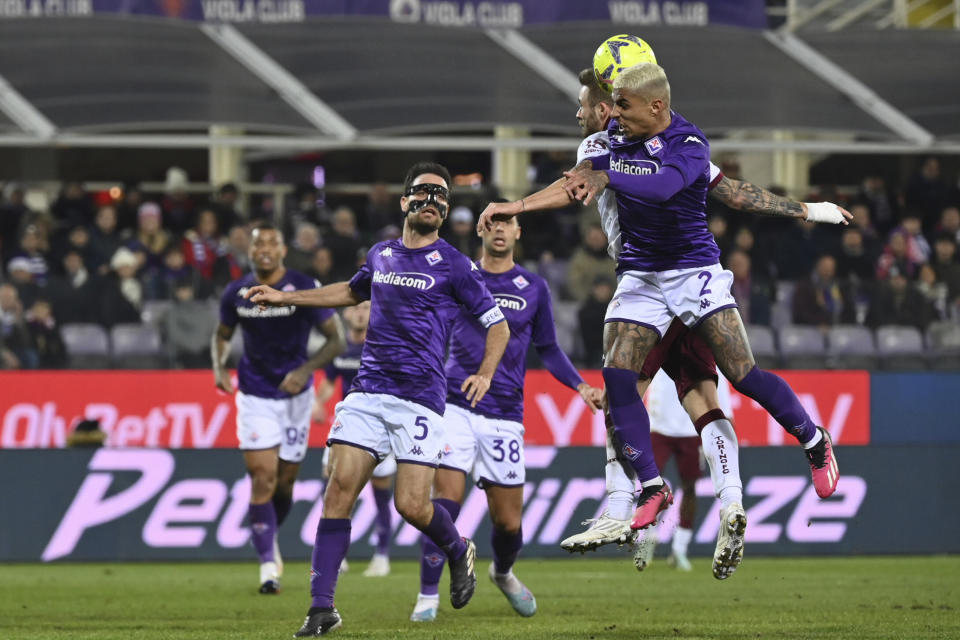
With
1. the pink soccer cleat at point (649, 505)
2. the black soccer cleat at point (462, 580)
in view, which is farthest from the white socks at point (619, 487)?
the black soccer cleat at point (462, 580)

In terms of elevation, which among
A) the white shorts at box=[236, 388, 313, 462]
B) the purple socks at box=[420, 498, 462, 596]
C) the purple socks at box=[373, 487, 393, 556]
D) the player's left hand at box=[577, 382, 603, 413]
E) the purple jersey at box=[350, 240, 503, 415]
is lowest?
the purple socks at box=[373, 487, 393, 556]

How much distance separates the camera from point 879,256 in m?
20.5

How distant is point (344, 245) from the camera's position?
748 inches

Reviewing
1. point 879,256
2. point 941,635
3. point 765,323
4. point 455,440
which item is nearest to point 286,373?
point 455,440

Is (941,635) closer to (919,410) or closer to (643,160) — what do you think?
(643,160)

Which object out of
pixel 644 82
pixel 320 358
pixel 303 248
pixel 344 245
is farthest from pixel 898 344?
pixel 644 82

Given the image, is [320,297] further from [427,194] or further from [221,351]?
[221,351]

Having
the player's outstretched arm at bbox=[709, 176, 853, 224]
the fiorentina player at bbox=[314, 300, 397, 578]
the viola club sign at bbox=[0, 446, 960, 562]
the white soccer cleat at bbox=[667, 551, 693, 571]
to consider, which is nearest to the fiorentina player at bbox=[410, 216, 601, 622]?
the player's outstretched arm at bbox=[709, 176, 853, 224]

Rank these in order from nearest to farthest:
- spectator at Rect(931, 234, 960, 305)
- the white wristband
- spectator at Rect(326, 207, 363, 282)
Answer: the white wristband → spectator at Rect(326, 207, 363, 282) → spectator at Rect(931, 234, 960, 305)

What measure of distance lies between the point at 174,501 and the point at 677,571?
4.96 m

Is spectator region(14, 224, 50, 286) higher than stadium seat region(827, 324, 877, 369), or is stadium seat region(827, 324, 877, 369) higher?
spectator region(14, 224, 50, 286)

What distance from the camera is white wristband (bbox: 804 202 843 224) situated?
8.48m

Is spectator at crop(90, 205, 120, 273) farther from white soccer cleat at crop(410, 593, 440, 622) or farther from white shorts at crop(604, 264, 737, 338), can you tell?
white shorts at crop(604, 264, 737, 338)

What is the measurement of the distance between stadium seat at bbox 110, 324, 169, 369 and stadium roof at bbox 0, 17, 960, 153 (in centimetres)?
276
